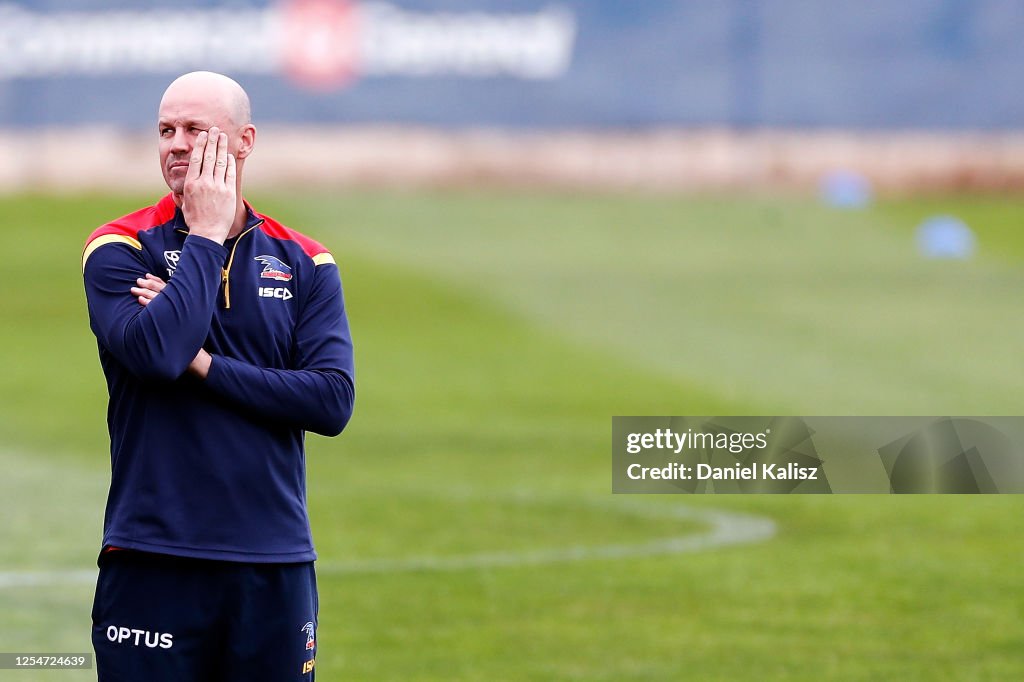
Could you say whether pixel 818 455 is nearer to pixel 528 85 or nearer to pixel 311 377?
pixel 311 377

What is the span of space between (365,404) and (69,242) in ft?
36.6

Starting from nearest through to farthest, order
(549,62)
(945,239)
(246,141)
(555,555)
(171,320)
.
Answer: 1. (171,320)
2. (246,141)
3. (555,555)
4. (945,239)
5. (549,62)

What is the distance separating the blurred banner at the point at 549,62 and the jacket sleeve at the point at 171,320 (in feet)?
80.2

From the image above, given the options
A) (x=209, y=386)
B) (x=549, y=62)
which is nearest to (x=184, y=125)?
(x=209, y=386)

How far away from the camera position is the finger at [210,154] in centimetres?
388

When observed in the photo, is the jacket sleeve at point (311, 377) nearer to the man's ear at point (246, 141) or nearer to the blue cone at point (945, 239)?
the man's ear at point (246, 141)

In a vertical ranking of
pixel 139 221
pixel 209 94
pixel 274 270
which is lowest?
pixel 274 270

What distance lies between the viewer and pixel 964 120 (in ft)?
94.5

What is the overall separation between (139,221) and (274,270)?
1.05 ft

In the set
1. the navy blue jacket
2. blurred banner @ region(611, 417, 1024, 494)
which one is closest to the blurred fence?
blurred banner @ region(611, 417, 1024, 494)

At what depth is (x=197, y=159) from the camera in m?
3.89

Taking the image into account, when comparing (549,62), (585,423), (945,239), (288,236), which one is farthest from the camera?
(549,62)

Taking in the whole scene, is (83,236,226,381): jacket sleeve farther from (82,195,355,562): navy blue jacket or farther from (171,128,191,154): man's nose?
(171,128,191,154): man's nose

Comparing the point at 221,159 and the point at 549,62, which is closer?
the point at 221,159
